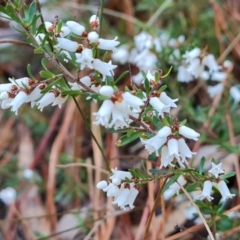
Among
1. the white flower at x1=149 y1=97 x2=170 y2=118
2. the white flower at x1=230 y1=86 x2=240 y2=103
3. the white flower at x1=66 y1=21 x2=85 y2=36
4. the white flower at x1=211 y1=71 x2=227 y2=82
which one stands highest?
the white flower at x1=66 y1=21 x2=85 y2=36

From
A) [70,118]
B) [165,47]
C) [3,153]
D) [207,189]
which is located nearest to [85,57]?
[207,189]

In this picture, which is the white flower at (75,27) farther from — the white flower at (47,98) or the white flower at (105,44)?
the white flower at (47,98)

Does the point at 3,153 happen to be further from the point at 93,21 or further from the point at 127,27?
the point at 93,21

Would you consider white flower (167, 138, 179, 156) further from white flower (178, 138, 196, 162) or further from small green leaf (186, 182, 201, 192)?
small green leaf (186, 182, 201, 192)

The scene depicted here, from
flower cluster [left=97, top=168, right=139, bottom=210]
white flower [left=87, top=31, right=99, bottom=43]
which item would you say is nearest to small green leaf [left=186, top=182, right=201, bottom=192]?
flower cluster [left=97, top=168, right=139, bottom=210]

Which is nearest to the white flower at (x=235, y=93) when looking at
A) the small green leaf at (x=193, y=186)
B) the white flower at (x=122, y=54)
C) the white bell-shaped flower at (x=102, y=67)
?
the white flower at (x=122, y=54)

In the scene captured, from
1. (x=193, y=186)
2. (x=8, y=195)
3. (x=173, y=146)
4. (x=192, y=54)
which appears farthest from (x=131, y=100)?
(x=8, y=195)

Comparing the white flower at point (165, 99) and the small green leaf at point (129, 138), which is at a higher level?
the white flower at point (165, 99)

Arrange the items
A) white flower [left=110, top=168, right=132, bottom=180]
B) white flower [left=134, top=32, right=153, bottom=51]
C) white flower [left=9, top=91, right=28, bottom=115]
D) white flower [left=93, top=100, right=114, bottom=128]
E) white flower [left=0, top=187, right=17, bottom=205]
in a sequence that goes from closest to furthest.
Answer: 1. white flower [left=93, top=100, right=114, bottom=128]
2. white flower [left=9, top=91, right=28, bottom=115]
3. white flower [left=110, top=168, right=132, bottom=180]
4. white flower [left=134, top=32, right=153, bottom=51]
5. white flower [left=0, top=187, right=17, bottom=205]

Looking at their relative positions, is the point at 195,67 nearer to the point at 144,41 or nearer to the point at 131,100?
the point at 144,41
